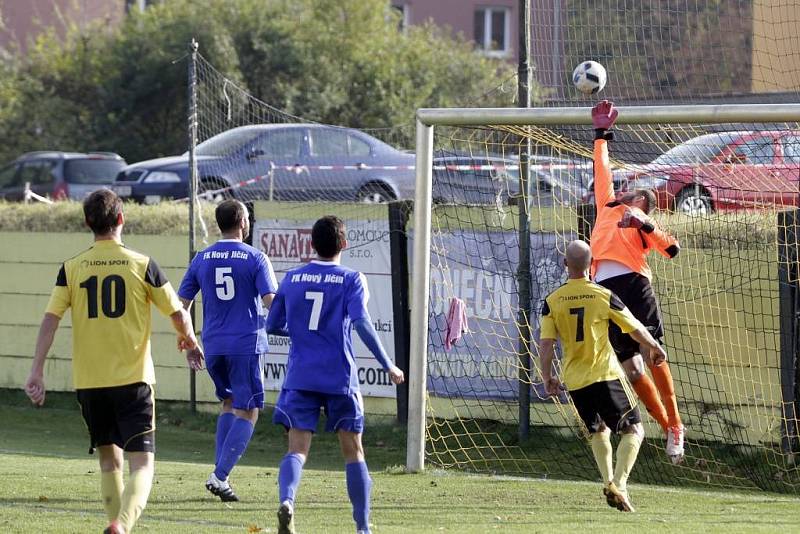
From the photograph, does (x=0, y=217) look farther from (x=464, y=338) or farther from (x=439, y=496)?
(x=439, y=496)

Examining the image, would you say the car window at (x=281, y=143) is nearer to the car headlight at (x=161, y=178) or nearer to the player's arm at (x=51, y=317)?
the car headlight at (x=161, y=178)

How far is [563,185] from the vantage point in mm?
12016

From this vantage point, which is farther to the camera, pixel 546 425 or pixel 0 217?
pixel 0 217

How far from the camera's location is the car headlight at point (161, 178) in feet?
70.6

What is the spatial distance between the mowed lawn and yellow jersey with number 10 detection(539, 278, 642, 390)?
3.10ft

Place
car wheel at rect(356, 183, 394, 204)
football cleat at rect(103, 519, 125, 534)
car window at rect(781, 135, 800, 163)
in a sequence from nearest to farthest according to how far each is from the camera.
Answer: football cleat at rect(103, 519, 125, 534) < car window at rect(781, 135, 800, 163) < car wheel at rect(356, 183, 394, 204)

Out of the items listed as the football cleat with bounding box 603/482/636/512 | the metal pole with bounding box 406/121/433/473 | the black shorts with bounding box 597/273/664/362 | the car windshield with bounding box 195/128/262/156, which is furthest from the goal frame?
the car windshield with bounding box 195/128/262/156

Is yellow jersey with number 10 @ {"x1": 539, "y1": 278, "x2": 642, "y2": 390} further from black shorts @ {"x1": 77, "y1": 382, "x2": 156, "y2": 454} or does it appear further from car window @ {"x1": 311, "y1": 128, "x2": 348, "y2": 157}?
car window @ {"x1": 311, "y1": 128, "x2": 348, "y2": 157}

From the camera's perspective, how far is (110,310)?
6832mm

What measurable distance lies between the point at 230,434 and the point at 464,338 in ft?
12.1

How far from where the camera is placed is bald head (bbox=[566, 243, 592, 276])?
8250mm

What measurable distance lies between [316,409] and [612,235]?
10.6ft

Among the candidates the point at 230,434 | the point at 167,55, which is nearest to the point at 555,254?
the point at 230,434

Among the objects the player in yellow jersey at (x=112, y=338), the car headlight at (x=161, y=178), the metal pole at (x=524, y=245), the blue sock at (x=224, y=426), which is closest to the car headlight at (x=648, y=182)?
the metal pole at (x=524, y=245)
